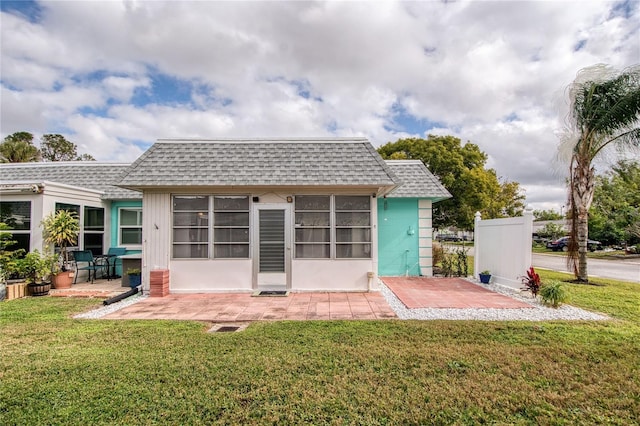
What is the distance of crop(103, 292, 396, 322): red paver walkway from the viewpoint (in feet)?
21.4

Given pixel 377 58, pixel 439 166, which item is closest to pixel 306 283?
pixel 377 58

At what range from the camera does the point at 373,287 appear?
879 centimetres

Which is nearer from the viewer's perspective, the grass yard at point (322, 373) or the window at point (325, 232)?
the grass yard at point (322, 373)

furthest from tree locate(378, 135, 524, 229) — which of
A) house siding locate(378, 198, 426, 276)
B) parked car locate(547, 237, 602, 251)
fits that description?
parked car locate(547, 237, 602, 251)

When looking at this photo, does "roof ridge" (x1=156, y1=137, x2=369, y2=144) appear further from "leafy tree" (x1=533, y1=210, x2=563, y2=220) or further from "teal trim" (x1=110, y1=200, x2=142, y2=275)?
"leafy tree" (x1=533, y1=210, x2=563, y2=220)

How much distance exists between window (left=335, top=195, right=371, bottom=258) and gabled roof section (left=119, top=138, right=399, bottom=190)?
877 mm

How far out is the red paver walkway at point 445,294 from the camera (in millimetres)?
7383

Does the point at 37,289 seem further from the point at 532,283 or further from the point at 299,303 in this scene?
the point at 532,283

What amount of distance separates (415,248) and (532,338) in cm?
621

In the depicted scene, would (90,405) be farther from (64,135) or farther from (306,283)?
(64,135)

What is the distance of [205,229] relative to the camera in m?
8.78

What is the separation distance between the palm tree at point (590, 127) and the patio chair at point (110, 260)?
15322 mm

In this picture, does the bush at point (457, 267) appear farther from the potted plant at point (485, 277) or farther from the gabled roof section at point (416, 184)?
the gabled roof section at point (416, 184)

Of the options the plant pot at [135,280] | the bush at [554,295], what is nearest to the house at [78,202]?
the plant pot at [135,280]
